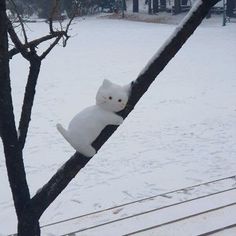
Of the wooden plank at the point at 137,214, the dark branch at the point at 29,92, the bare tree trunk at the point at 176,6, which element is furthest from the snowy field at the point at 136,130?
the bare tree trunk at the point at 176,6

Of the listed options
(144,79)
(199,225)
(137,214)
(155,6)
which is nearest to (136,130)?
(137,214)

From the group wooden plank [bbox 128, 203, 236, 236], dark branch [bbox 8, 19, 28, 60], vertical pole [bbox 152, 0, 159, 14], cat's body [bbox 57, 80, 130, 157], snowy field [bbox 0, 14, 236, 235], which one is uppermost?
dark branch [bbox 8, 19, 28, 60]

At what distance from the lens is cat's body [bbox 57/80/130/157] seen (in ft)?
7.34

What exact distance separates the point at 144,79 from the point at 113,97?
203 millimetres

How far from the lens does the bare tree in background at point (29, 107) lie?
2.04m

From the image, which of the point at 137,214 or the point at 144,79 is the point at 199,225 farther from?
the point at 144,79

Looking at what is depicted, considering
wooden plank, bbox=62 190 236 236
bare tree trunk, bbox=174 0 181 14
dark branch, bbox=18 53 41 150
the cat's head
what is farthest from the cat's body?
bare tree trunk, bbox=174 0 181 14

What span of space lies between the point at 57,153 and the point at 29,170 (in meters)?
0.66

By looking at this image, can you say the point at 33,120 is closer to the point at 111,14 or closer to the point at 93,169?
the point at 93,169

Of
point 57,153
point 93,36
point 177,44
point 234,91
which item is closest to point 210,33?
point 93,36

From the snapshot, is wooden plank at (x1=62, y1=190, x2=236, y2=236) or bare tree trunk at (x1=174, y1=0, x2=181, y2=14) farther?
bare tree trunk at (x1=174, y1=0, x2=181, y2=14)

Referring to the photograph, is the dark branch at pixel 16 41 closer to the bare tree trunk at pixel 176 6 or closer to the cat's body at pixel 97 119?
the cat's body at pixel 97 119

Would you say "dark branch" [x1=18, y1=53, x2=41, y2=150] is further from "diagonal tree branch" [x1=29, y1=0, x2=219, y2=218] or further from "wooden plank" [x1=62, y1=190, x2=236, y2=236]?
"wooden plank" [x1=62, y1=190, x2=236, y2=236]

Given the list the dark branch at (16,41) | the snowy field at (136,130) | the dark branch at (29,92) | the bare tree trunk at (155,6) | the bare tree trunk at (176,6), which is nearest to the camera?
the dark branch at (16,41)
